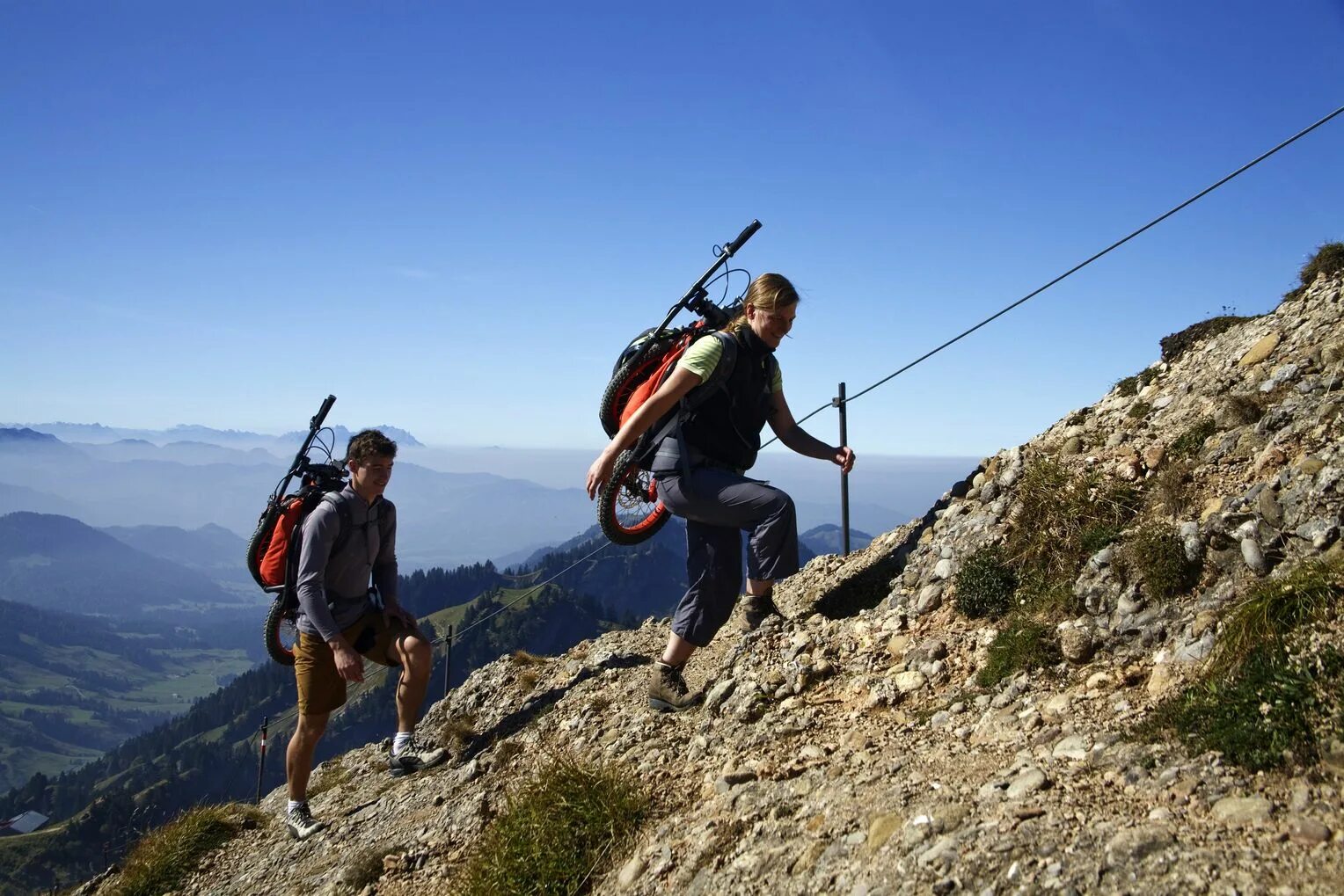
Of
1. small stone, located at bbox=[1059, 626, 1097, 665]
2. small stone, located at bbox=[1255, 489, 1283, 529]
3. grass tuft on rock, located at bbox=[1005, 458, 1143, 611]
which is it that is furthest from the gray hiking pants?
small stone, located at bbox=[1255, 489, 1283, 529]

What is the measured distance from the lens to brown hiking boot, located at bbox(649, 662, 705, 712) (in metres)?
7.29

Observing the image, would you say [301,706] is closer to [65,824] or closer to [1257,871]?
[1257,871]

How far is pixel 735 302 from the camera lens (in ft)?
29.1

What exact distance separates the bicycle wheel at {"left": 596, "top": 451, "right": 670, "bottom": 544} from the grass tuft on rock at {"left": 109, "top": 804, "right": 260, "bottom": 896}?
5.34 m

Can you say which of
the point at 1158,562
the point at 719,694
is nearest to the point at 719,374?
the point at 719,694

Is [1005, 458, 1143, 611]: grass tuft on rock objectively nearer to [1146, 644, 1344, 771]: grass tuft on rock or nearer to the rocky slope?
the rocky slope

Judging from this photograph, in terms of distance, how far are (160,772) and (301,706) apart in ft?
735

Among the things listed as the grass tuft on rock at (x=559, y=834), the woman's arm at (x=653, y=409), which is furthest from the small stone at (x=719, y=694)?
the woman's arm at (x=653, y=409)

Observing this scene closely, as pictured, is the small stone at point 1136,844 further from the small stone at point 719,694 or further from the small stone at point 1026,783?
the small stone at point 719,694

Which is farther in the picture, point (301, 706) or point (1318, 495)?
point (301, 706)

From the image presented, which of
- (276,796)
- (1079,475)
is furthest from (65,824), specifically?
(1079,475)

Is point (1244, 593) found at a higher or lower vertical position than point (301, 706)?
higher

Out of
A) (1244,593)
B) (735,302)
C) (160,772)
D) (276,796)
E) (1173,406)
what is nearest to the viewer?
(1244,593)

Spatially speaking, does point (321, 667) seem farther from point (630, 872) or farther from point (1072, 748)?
point (1072, 748)
